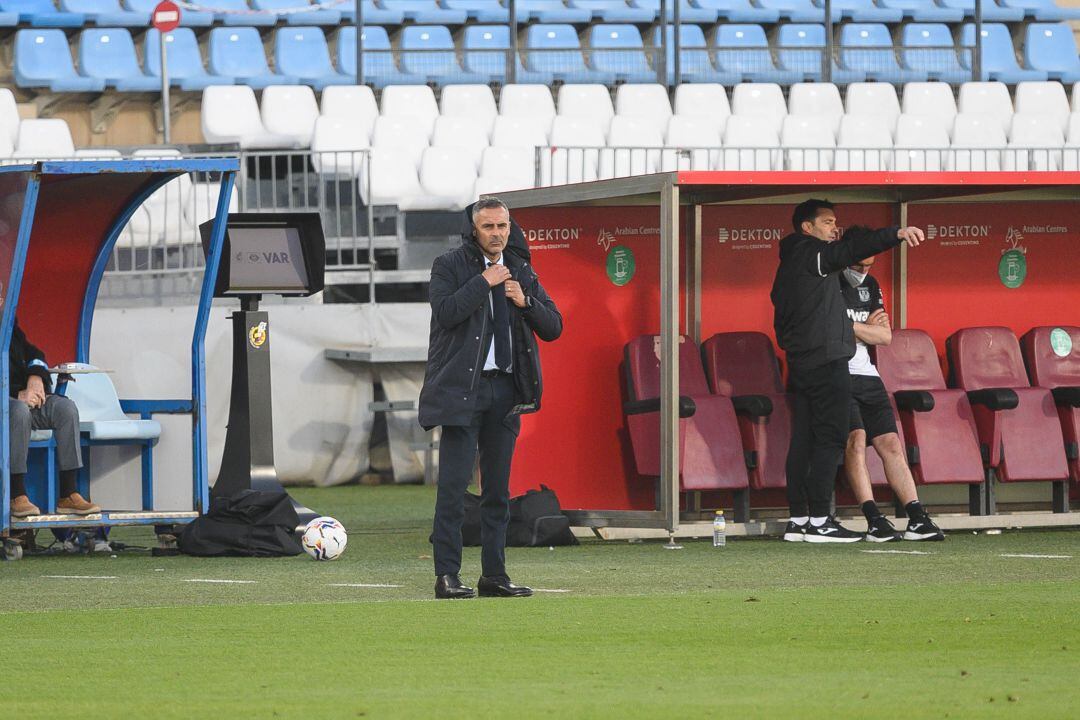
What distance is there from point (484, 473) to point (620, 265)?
3.96 meters

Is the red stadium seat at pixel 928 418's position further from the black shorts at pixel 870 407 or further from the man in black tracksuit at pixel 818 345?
the man in black tracksuit at pixel 818 345

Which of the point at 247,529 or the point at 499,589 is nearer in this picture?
the point at 499,589

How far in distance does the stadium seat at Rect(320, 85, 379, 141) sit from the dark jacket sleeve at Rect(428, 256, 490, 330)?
10612 mm

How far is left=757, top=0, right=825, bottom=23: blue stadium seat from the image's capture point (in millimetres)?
22375

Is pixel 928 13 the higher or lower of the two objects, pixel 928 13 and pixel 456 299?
the higher

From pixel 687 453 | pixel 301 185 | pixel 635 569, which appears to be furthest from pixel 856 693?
pixel 301 185

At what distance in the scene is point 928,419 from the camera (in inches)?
427

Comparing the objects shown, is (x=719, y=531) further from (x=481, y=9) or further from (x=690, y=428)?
(x=481, y=9)

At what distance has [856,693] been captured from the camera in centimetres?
490

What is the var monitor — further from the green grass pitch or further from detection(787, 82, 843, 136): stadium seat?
detection(787, 82, 843, 136): stadium seat

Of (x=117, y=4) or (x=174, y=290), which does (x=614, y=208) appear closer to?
(x=174, y=290)

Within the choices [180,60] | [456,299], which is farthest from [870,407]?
[180,60]

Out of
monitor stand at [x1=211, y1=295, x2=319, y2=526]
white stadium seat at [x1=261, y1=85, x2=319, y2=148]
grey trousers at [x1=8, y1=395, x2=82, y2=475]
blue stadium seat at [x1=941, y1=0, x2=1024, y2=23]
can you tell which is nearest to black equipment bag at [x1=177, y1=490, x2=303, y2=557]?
monitor stand at [x1=211, y1=295, x2=319, y2=526]

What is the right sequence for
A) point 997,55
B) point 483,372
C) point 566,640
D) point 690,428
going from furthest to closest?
point 997,55, point 690,428, point 483,372, point 566,640
